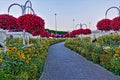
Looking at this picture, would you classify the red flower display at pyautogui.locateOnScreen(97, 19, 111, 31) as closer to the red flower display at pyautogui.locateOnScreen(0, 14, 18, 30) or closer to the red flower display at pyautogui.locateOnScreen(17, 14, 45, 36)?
the red flower display at pyautogui.locateOnScreen(17, 14, 45, 36)

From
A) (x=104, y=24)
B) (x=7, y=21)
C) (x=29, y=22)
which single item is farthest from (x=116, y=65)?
(x=104, y=24)

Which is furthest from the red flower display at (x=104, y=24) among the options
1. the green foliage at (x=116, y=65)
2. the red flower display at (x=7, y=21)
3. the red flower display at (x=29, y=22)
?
the green foliage at (x=116, y=65)

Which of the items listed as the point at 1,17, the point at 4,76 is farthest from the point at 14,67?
the point at 1,17

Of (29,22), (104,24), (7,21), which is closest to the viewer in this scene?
(7,21)

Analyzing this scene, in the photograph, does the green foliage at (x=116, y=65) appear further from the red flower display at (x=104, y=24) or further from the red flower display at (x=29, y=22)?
the red flower display at (x=104, y=24)

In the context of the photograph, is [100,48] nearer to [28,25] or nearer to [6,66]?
[28,25]

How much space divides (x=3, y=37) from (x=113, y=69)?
4866mm

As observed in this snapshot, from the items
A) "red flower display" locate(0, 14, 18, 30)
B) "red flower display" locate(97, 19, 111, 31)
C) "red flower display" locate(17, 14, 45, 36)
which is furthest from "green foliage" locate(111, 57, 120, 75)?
"red flower display" locate(97, 19, 111, 31)

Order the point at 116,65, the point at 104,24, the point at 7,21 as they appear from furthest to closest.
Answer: the point at 104,24, the point at 7,21, the point at 116,65

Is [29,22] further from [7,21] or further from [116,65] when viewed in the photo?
[116,65]

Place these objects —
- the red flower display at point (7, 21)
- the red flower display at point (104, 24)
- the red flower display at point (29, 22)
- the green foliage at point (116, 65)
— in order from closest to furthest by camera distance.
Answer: the green foliage at point (116, 65) → the red flower display at point (7, 21) → the red flower display at point (29, 22) → the red flower display at point (104, 24)

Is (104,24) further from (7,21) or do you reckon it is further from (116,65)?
(116,65)

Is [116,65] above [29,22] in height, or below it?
below

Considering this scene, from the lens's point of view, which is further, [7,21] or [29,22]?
[29,22]
